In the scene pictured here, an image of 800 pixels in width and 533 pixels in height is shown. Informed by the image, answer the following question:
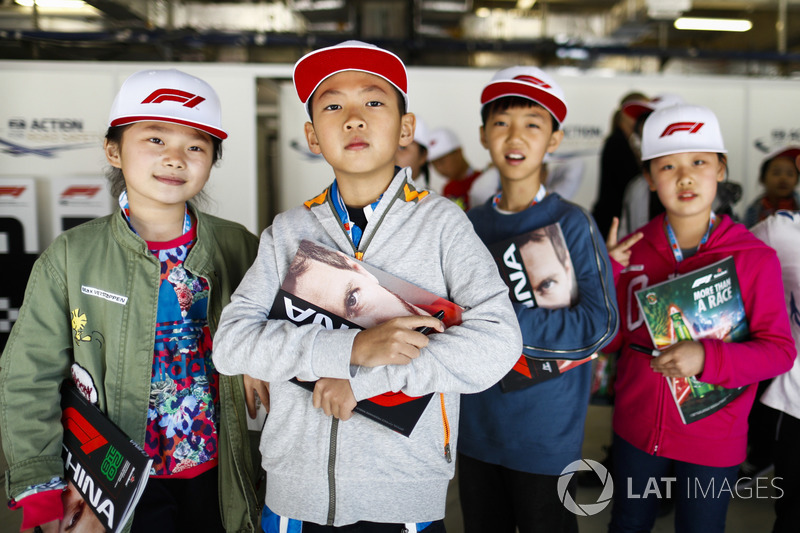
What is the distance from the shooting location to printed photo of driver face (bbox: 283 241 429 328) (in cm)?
106

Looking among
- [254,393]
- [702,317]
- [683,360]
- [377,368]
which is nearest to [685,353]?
[683,360]

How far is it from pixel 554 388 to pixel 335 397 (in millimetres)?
744

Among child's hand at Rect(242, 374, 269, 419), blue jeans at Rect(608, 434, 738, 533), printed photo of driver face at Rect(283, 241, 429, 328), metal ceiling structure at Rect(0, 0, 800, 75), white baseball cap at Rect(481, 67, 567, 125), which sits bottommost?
blue jeans at Rect(608, 434, 738, 533)

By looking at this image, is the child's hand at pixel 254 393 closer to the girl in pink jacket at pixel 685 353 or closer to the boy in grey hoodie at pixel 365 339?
the boy in grey hoodie at pixel 365 339

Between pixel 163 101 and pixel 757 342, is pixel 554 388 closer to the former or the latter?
pixel 757 342

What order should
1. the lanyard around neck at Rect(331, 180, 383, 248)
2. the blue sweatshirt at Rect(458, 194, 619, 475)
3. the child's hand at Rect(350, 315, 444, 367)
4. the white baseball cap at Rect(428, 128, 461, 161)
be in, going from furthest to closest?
the white baseball cap at Rect(428, 128, 461, 161)
the blue sweatshirt at Rect(458, 194, 619, 475)
the lanyard around neck at Rect(331, 180, 383, 248)
the child's hand at Rect(350, 315, 444, 367)

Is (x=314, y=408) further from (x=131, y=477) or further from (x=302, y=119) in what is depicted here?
(x=302, y=119)

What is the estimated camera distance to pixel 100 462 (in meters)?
1.16


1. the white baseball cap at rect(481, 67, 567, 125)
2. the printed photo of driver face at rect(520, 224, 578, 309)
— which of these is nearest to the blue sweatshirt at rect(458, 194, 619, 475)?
the printed photo of driver face at rect(520, 224, 578, 309)

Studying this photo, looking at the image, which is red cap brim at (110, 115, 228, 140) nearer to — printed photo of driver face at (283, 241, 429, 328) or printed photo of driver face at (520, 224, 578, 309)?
printed photo of driver face at (283, 241, 429, 328)

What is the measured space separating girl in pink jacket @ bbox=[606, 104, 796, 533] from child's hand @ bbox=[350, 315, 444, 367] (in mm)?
919

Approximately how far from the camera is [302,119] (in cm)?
523

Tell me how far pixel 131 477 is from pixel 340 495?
0.41 metres

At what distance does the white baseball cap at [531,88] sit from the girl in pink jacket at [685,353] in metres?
0.38
